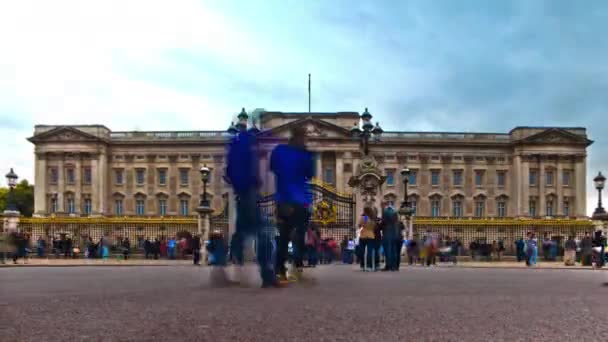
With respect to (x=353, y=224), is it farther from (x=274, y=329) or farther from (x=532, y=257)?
(x=274, y=329)

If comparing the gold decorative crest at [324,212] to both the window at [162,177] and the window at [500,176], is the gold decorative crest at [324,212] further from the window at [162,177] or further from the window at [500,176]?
the window at [500,176]

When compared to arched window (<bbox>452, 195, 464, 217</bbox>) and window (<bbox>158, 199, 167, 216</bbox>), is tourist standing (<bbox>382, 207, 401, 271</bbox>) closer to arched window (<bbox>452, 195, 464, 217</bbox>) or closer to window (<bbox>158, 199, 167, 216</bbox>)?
arched window (<bbox>452, 195, 464, 217</bbox>)

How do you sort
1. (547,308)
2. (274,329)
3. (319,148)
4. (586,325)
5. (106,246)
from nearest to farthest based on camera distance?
(274,329) → (586,325) → (547,308) → (106,246) → (319,148)

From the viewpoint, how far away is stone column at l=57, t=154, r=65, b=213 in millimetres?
70812

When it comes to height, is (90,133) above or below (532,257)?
above

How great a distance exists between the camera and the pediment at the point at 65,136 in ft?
229

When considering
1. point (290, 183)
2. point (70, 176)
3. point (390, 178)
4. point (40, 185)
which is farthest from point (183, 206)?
point (290, 183)

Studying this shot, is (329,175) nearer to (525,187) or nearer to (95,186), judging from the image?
(525,187)

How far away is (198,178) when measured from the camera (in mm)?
72688

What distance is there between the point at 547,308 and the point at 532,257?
69.7ft

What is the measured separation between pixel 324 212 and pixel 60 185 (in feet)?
175

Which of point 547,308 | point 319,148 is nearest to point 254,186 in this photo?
point 547,308

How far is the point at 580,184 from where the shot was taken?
7112cm

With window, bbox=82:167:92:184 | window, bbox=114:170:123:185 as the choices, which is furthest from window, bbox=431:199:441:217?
window, bbox=82:167:92:184
